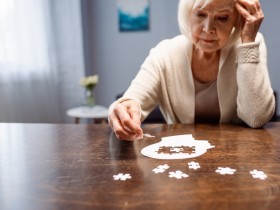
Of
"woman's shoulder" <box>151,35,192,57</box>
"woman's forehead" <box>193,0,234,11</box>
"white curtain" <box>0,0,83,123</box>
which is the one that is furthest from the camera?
"white curtain" <box>0,0,83,123</box>

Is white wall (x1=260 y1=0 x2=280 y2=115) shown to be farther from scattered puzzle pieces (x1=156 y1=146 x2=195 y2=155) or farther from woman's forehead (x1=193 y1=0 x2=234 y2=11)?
scattered puzzle pieces (x1=156 y1=146 x2=195 y2=155)

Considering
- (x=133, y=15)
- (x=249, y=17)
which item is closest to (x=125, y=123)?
(x=249, y=17)

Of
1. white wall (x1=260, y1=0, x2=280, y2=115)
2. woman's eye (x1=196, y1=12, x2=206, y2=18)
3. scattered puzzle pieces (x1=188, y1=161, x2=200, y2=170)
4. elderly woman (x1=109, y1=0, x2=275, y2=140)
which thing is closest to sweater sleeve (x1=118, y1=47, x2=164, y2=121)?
elderly woman (x1=109, y1=0, x2=275, y2=140)

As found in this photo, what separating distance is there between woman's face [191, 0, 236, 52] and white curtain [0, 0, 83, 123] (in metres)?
2.59

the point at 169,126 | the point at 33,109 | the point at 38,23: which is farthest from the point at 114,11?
the point at 169,126

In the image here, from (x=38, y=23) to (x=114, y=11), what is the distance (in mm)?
942

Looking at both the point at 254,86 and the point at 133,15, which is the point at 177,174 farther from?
the point at 133,15

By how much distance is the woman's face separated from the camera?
1229 mm

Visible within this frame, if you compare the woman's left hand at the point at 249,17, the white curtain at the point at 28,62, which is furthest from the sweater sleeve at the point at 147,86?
the white curtain at the point at 28,62

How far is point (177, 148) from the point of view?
38.3 inches

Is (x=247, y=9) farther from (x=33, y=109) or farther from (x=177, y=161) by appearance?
(x=33, y=109)

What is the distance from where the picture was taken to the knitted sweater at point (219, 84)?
1.25 metres

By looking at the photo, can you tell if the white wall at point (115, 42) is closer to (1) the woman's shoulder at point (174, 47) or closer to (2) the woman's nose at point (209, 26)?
(1) the woman's shoulder at point (174, 47)

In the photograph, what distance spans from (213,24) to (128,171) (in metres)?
0.75
